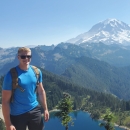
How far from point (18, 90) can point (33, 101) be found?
0.92 meters

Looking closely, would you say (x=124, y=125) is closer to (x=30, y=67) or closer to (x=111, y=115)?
(x=111, y=115)

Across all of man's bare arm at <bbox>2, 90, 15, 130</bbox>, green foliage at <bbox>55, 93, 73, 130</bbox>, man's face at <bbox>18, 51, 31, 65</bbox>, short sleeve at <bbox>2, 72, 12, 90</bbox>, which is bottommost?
green foliage at <bbox>55, 93, 73, 130</bbox>

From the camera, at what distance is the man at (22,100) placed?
852 cm

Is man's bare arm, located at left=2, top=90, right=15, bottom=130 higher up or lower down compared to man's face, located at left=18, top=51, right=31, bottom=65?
lower down

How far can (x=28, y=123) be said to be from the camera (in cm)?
932

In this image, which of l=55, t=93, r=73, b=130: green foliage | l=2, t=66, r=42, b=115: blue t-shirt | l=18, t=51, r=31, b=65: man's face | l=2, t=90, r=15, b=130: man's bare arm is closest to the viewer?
l=2, t=90, r=15, b=130: man's bare arm

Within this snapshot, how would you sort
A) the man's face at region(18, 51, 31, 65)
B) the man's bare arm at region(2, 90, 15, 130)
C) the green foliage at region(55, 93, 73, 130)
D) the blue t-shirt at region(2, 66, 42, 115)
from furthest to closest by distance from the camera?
the green foliage at region(55, 93, 73, 130) < the man's face at region(18, 51, 31, 65) < the blue t-shirt at region(2, 66, 42, 115) < the man's bare arm at region(2, 90, 15, 130)

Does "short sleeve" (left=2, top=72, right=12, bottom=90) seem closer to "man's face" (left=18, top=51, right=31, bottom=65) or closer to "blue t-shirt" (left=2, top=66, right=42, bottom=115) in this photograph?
"blue t-shirt" (left=2, top=66, right=42, bottom=115)

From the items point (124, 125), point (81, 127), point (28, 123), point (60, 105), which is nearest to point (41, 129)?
point (28, 123)

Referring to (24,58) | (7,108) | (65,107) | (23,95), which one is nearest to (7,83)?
(23,95)

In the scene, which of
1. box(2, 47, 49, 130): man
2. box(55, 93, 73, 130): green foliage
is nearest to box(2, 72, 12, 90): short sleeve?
box(2, 47, 49, 130): man

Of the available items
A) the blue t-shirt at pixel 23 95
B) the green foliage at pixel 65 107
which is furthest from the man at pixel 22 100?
the green foliage at pixel 65 107

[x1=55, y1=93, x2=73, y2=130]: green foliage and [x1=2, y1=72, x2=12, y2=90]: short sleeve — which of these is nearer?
[x1=2, y1=72, x2=12, y2=90]: short sleeve

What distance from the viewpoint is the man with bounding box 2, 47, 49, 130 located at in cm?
852
